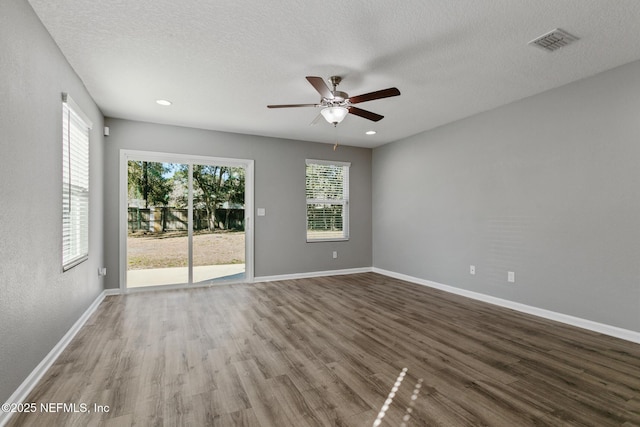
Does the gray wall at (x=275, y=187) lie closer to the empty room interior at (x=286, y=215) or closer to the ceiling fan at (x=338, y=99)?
the empty room interior at (x=286, y=215)

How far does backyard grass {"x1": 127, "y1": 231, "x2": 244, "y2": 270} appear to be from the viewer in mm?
4695

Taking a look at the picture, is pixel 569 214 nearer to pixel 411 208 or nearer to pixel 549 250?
pixel 549 250

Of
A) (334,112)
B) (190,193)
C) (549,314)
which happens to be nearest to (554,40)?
(334,112)

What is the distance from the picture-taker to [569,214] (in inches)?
131

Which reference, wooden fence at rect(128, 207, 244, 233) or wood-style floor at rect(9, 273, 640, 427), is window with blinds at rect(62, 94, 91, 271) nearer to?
wood-style floor at rect(9, 273, 640, 427)

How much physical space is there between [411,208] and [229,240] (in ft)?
10.7

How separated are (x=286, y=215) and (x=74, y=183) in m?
3.19

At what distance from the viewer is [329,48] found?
2633mm

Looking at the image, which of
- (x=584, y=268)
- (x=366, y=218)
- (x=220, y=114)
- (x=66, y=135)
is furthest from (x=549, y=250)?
(x=66, y=135)

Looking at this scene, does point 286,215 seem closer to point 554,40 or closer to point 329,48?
point 329,48

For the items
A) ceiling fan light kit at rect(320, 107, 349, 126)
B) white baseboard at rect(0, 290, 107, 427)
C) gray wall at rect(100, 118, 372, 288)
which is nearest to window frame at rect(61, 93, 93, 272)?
white baseboard at rect(0, 290, 107, 427)

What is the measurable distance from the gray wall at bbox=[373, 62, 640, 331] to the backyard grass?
10.5ft

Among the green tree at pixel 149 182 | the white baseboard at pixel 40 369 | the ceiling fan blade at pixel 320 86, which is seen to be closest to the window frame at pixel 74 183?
the white baseboard at pixel 40 369

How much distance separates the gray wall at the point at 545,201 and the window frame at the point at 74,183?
15.6 ft
